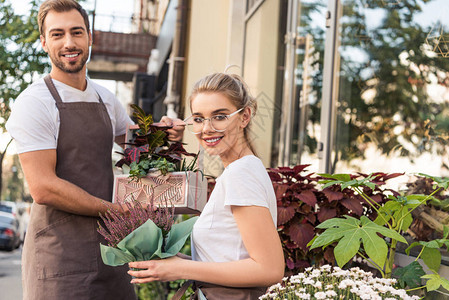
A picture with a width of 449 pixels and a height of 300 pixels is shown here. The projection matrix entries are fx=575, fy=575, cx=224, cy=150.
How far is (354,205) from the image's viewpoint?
9.08 feet

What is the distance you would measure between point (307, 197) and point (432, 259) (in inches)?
26.9

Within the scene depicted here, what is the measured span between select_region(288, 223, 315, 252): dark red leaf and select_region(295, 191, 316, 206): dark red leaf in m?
0.14

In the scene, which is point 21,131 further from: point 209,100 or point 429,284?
point 429,284

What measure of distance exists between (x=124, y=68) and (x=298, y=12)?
10.2 meters

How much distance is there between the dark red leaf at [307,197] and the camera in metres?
2.81

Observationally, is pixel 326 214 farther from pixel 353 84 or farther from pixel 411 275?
pixel 353 84

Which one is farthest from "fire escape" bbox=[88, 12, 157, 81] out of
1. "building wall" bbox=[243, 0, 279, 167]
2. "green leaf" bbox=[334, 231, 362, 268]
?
"green leaf" bbox=[334, 231, 362, 268]

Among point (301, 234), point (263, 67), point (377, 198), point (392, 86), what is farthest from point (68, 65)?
point (263, 67)

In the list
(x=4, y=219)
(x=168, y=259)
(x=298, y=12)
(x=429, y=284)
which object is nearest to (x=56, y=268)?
(x=168, y=259)

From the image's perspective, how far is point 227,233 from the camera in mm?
1955

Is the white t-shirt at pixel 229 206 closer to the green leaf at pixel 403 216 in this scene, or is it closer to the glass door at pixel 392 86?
the green leaf at pixel 403 216

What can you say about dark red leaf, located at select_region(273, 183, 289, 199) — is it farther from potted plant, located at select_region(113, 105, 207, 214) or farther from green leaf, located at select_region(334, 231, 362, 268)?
green leaf, located at select_region(334, 231, 362, 268)

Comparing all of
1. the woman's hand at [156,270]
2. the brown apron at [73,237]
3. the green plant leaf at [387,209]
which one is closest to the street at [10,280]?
the brown apron at [73,237]

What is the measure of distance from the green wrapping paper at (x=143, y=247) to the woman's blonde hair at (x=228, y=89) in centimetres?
51
